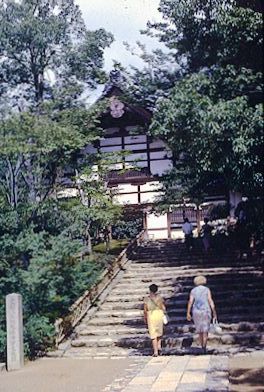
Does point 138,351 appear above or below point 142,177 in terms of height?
below

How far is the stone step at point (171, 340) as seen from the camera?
448 inches

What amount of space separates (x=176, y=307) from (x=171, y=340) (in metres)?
2.80

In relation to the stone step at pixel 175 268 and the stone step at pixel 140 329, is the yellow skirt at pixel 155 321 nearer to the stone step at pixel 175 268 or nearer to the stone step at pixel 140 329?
the stone step at pixel 140 329

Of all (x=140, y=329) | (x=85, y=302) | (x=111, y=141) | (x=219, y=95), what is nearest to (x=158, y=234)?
(x=111, y=141)

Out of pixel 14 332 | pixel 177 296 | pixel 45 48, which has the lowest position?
pixel 177 296

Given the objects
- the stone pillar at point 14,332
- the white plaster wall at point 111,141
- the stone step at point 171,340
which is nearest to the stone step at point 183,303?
the stone step at point 171,340

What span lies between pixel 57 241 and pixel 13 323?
277 centimetres

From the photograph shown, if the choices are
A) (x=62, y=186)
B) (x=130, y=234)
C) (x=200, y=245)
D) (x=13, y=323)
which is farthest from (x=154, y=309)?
(x=130, y=234)

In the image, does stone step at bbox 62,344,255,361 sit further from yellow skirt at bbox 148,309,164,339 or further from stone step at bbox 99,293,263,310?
stone step at bbox 99,293,263,310

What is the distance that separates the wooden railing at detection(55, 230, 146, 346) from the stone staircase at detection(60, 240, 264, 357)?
0.67 feet

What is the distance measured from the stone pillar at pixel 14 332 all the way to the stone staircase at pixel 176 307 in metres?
1.50

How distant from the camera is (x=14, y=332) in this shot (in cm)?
1070

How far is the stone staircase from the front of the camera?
11633 mm

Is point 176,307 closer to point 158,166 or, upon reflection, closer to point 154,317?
point 154,317
